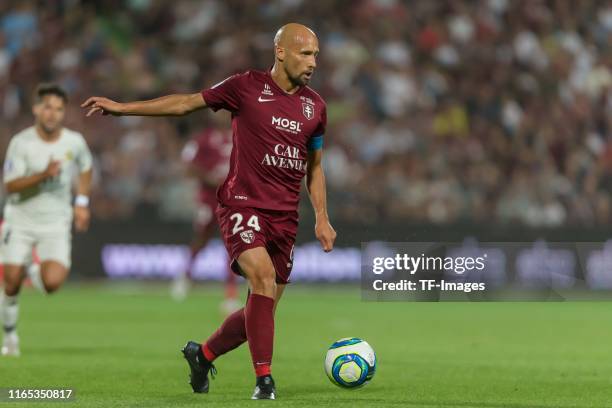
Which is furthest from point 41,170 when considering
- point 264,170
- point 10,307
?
point 264,170

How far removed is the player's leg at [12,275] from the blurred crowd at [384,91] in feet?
29.9

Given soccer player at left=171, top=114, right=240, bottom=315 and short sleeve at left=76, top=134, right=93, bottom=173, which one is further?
soccer player at left=171, top=114, right=240, bottom=315

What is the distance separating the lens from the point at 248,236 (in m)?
7.97

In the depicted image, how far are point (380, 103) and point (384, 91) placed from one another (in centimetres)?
29

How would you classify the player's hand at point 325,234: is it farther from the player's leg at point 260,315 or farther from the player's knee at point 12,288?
the player's knee at point 12,288

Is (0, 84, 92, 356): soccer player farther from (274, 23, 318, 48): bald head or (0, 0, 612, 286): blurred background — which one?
(0, 0, 612, 286): blurred background

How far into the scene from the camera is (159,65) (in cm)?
2202

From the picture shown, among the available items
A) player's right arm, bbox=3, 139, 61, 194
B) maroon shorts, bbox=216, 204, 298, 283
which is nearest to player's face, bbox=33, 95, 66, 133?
player's right arm, bbox=3, 139, 61, 194

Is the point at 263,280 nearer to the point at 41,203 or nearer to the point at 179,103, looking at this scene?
the point at 179,103

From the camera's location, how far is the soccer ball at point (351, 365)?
814 centimetres

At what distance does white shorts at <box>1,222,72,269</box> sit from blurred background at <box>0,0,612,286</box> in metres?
8.33

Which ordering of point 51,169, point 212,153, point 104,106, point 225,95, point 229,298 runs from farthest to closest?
1. point 212,153
2. point 229,298
3. point 51,169
4. point 225,95
5. point 104,106

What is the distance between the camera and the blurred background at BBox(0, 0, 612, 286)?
20734 millimetres

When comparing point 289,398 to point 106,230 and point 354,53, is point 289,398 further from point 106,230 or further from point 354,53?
point 354,53
